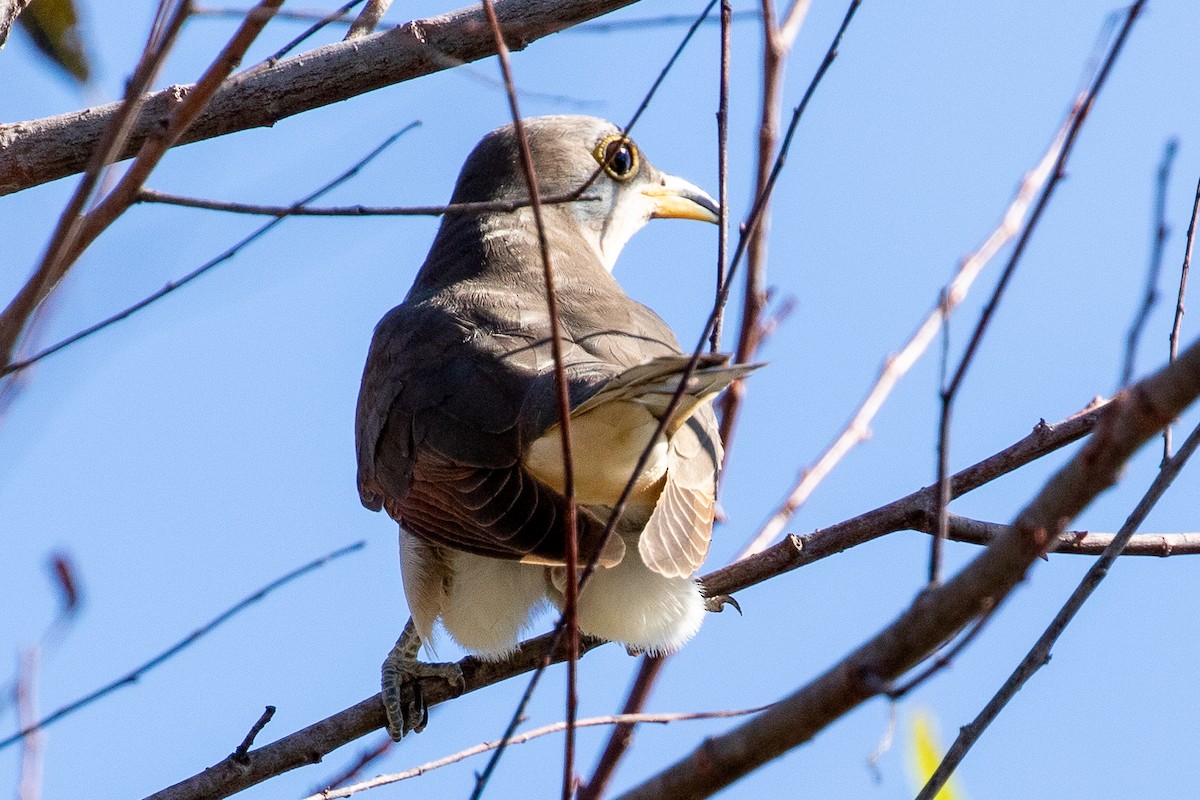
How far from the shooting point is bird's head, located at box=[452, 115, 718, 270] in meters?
5.49

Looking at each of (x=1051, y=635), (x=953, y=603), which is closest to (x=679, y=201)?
(x=1051, y=635)

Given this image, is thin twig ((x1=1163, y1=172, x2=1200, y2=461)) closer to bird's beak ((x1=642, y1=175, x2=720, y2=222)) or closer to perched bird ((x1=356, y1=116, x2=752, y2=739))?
perched bird ((x1=356, y1=116, x2=752, y2=739))

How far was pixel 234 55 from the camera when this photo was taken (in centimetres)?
179

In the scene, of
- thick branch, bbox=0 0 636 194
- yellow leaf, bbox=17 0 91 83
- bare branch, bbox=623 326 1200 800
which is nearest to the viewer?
bare branch, bbox=623 326 1200 800

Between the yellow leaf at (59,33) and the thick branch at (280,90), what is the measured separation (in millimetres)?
429

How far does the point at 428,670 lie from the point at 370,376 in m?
1.05

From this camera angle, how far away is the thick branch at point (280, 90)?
127 inches

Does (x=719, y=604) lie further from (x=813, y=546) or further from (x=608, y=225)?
(x=608, y=225)

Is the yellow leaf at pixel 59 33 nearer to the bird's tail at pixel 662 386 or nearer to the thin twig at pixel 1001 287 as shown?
the bird's tail at pixel 662 386

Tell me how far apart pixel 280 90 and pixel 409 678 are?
2.02 meters

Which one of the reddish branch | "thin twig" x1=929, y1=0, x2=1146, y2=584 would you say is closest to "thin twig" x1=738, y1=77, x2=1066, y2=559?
the reddish branch

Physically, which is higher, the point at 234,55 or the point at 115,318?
the point at 234,55

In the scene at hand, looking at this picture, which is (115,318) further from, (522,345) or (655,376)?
(522,345)

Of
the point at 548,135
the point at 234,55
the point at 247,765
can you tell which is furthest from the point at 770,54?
the point at 548,135
